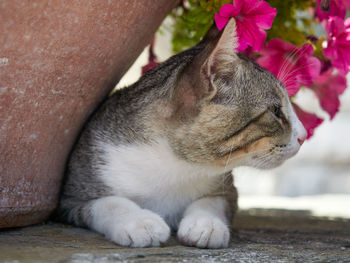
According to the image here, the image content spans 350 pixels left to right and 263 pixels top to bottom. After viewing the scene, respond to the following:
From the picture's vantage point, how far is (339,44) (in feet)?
4.97

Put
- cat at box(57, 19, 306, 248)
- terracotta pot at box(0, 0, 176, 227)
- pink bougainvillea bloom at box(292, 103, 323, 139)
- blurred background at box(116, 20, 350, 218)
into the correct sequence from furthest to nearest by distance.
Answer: blurred background at box(116, 20, 350, 218)
pink bougainvillea bloom at box(292, 103, 323, 139)
cat at box(57, 19, 306, 248)
terracotta pot at box(0, 0, 176, 227)

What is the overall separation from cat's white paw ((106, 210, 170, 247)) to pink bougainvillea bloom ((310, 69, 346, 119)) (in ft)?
2.47

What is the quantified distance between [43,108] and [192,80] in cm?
39

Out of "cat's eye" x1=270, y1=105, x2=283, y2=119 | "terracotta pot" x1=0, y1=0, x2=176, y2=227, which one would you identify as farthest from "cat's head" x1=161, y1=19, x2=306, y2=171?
"terracotta pot" x1=0, y1=0, x2=176, y2=227

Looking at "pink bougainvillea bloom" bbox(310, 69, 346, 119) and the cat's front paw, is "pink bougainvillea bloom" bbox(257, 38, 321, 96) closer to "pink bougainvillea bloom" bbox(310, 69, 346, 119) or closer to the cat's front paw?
"pink bougainvillea bloom" bbox(310, 69, 346, 119)

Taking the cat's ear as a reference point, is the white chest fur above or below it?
below

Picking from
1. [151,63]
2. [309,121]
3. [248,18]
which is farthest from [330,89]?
[151,63]

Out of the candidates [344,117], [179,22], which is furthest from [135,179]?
[344,117]

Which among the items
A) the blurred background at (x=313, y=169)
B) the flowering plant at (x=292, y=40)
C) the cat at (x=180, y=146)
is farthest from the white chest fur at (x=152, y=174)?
the blurred background at (x=313, y=169)

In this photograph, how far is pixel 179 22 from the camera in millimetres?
1883

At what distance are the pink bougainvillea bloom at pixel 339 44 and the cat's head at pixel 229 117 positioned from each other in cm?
22

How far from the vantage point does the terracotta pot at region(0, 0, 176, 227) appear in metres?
1.16

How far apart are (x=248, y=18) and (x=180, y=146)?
0.39 metres

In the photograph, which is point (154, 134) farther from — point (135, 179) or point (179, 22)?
point (179, 22)
